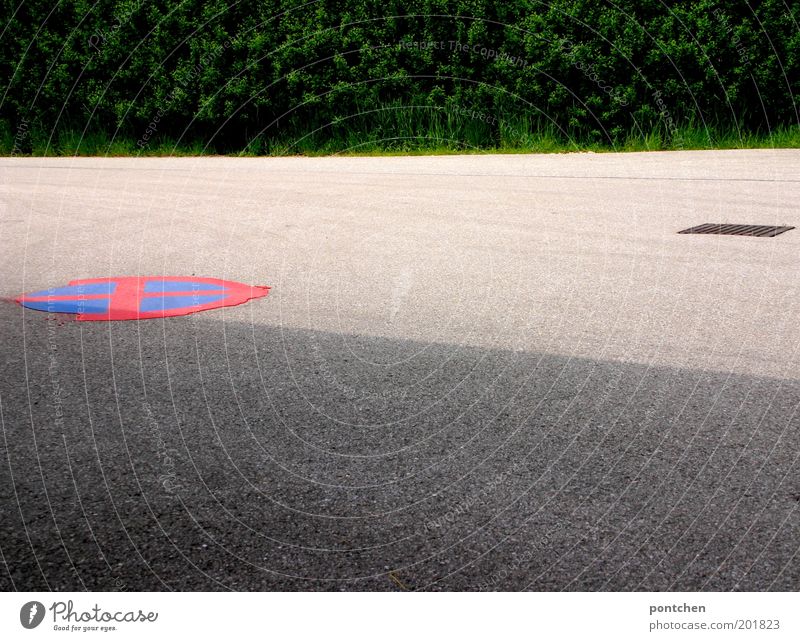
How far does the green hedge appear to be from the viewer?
46.4 ft

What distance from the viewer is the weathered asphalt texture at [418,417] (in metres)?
2.86

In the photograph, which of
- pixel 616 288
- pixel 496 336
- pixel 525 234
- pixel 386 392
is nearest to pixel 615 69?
pixel 525 234

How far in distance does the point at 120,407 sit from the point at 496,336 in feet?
6.48

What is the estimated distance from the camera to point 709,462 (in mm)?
3488

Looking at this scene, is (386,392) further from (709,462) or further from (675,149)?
(675,149)

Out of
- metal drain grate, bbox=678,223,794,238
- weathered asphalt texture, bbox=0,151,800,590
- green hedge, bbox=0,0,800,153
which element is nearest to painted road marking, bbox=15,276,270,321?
weathered asphalt texture, bbox=0,151,800,590

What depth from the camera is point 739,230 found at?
8.05 m

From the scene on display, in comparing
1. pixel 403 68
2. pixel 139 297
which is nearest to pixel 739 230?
pixel 139 297

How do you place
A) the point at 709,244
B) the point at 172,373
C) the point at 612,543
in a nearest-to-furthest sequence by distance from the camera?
1. the point at 612,543
2. the point at 172,373
3. the point at 709,244

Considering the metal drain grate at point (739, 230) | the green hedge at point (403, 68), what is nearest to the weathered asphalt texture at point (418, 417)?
the metal drain grate at point (739, 230)

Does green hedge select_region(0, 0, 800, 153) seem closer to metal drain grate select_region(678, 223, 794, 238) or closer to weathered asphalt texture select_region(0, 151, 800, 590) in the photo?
metal drain grate select_region(678, 223, 794, 238)

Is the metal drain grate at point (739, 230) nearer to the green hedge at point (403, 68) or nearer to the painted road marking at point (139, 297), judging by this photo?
the painted road marking at point (139, 297)

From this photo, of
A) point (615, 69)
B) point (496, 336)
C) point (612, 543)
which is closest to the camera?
point (612, 543)

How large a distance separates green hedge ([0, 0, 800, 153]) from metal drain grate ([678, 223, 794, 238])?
20.2 ft
